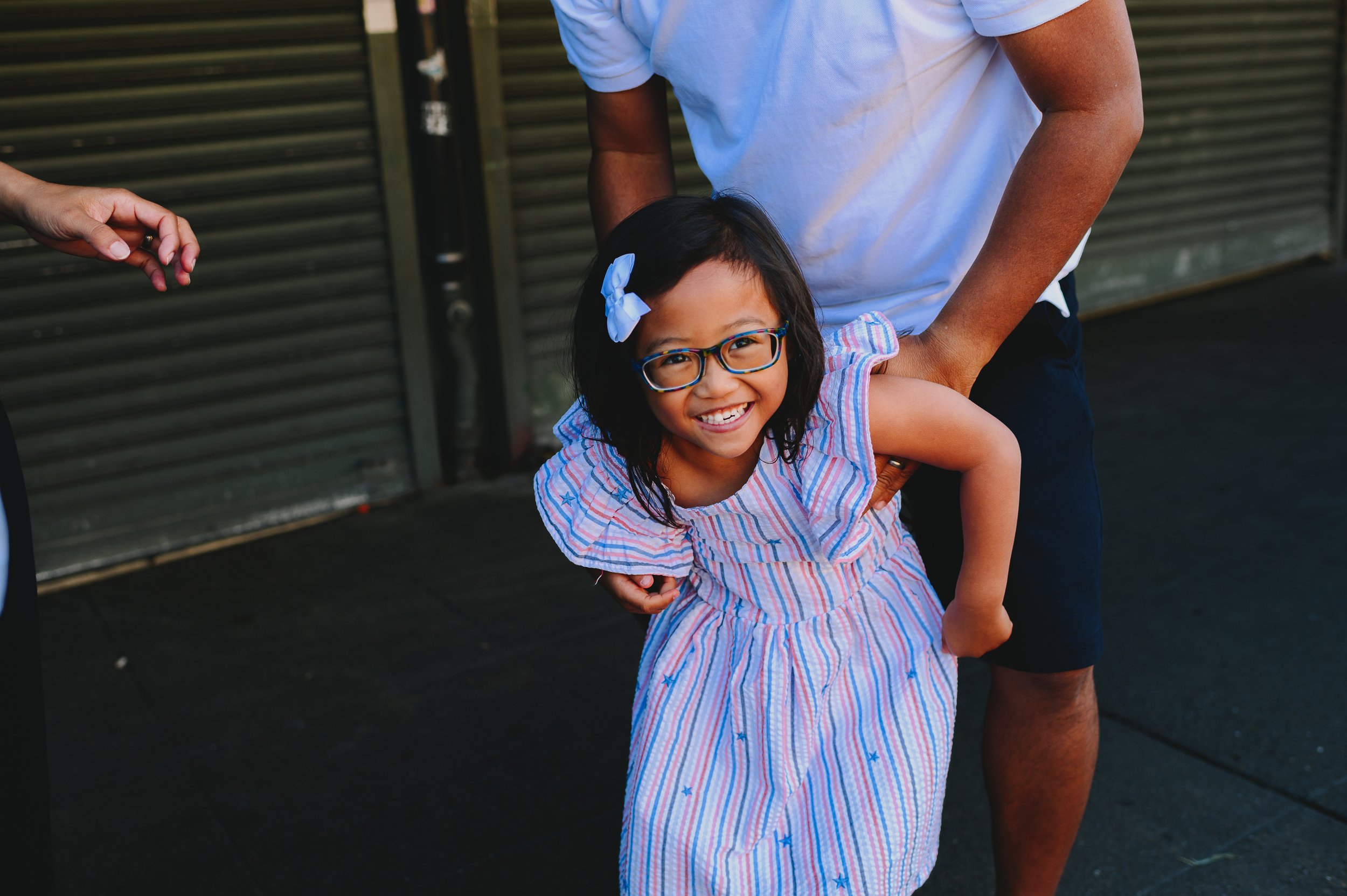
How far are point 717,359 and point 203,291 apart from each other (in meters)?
3.42

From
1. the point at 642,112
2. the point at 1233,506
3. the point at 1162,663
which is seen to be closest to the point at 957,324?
the point at 642,112

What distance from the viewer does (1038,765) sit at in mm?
2010

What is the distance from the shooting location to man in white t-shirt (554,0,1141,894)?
1.71 m

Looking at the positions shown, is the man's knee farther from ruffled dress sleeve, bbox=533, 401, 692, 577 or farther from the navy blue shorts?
ruffled dress sleeve, bbox=533, 401, 692, 577

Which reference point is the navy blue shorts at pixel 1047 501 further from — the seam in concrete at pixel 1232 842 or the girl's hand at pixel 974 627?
the seam in concrete at pixel 1232 842

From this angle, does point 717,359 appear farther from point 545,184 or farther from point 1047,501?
point 545,184

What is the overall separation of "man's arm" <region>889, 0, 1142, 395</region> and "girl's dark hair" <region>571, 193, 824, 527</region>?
14cm

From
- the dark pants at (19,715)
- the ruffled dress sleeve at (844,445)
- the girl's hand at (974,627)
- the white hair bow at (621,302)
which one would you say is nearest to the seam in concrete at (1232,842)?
the girl's hand at (974,627)

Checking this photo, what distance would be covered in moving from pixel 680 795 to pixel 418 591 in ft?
7.98

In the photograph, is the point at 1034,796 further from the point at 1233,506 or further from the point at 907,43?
the point at 1233,506

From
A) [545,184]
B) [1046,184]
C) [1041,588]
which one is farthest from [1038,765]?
[545,184]

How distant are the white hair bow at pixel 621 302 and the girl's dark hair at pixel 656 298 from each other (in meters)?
0.03

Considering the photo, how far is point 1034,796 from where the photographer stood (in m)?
2.03

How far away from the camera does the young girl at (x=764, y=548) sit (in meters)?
1.67
